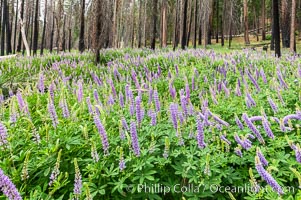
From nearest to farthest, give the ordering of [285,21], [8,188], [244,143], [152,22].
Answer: [8,188], [244,143], [285,21], [152,22]

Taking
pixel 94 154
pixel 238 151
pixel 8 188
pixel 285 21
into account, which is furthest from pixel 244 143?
pixel 285 21

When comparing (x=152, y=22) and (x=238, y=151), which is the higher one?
(x=152, y=22)

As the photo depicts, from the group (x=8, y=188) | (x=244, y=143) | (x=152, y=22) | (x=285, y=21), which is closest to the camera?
(x=8, y=188)


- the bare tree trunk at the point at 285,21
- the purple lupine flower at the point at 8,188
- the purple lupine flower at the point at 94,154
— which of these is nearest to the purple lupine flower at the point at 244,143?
the purple lupine flower at the point at 94,154

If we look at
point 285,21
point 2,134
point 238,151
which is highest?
point 285,21

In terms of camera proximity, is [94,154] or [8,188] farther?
[94,154]

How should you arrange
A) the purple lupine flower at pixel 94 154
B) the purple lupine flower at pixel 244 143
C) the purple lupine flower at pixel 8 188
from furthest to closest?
the purple lupine flower at pixel 244 143
the purple lupine flower at pixel 94 154
the purple lupine flower at pixel 8 188

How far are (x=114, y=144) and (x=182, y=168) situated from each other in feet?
2.04

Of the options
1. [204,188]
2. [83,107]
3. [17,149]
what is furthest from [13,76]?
[204,188]

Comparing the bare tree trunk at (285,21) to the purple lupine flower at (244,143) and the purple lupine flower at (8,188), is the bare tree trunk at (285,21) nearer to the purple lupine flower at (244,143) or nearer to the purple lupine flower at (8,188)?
the purple lupine flower at (244,143)

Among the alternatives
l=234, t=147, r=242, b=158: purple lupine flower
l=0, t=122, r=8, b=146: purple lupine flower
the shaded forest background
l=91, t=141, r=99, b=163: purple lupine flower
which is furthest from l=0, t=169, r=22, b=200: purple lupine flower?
the shaded forest background

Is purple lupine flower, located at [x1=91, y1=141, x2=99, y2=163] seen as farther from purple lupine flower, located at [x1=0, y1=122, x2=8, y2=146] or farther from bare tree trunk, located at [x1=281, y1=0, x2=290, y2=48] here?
bare tree trunk, located at [x1=281, y1=0, x2=290, y2=48]

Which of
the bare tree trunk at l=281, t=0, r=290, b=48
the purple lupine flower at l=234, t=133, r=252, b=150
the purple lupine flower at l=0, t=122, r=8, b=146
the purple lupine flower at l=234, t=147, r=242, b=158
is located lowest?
the purple lupine flower at l=234, t=147, r=242, b=158

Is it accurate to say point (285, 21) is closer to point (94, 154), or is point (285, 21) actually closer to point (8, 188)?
point (94, 154)
